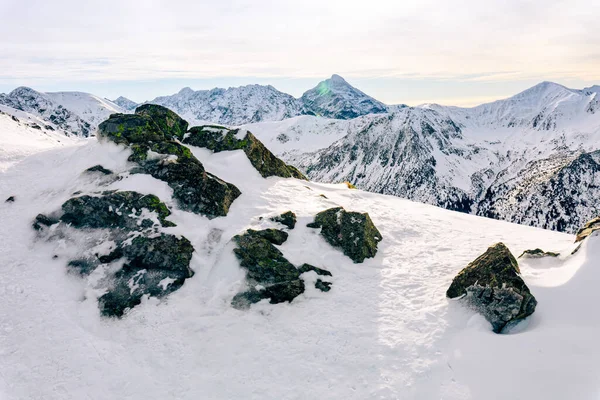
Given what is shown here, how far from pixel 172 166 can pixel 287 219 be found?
9.41 metres

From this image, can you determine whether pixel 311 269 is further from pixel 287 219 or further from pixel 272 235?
pixel 287 219

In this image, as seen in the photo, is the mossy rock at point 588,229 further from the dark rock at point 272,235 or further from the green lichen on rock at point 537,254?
the dark rock at point 272,235

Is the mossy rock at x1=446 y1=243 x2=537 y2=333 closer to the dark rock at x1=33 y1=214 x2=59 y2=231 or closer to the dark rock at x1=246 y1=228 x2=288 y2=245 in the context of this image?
the dark rock at x1=246 y1=228 x2=288 y2=245

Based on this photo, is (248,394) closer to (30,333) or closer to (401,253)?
(30,333)

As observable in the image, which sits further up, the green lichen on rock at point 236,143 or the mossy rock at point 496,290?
the green lichen on rock at point 236,143

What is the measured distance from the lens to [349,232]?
2239 cm

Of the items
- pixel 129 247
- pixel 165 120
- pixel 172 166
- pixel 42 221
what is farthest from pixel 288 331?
pixel 165 120

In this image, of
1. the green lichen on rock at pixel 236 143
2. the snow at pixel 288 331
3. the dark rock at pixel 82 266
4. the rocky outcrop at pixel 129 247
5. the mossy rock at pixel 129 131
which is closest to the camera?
the snow at pixel 288 331

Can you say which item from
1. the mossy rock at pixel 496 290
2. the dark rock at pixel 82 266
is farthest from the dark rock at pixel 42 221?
the mossy rock at pixel 496 290

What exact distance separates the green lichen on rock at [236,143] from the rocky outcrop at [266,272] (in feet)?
41.1

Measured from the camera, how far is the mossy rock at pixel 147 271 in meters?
16.2

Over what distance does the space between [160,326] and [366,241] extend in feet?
45.0

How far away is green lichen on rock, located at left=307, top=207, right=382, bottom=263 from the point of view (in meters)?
21.7

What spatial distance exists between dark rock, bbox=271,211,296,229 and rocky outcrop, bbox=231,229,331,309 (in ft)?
6.29
